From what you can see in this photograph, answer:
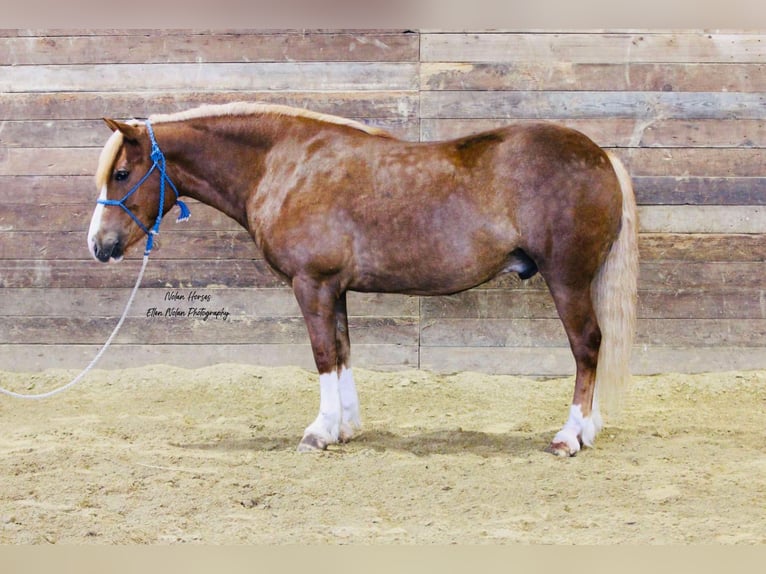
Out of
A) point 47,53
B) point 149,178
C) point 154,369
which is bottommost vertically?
point 154,369

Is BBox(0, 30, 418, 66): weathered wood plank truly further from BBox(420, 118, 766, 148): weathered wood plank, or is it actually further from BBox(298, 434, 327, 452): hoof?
BBox(298, 434, 327, 452): hoof

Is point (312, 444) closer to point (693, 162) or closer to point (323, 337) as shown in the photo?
point (323, 337)

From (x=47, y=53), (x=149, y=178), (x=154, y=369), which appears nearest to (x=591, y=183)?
(x=149, y=178)

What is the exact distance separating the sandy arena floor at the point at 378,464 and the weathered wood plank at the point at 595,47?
1842 mm

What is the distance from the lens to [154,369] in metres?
4.75

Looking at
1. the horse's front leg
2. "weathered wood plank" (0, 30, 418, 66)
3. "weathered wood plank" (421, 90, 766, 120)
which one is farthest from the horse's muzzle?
"weathered wood plank" (421, 90, 766, 120)

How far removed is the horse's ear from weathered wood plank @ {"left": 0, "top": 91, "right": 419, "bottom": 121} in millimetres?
1258

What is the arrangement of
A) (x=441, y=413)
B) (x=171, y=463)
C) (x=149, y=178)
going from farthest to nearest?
(x=441, y=413) < (x=149, y=178) < (x=171, y=463)

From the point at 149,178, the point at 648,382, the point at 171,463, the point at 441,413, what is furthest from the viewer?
the point at 648,382

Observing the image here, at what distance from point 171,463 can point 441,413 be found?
1515mm

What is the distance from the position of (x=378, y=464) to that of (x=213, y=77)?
2.65 m

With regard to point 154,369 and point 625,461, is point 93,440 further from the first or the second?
point 625,461

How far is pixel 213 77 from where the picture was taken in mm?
4754

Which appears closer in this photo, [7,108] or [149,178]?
[149,178]
